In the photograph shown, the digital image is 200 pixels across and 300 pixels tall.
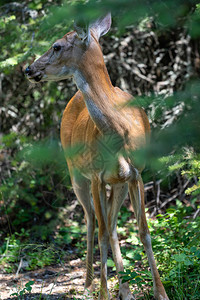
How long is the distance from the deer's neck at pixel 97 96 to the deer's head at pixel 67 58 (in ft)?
0.32

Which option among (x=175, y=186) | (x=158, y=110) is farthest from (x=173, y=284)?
(x=175, y=186)

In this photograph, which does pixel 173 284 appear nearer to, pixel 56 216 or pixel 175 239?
pixel 175 239

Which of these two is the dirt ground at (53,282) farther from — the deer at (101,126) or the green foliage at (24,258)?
the deer at (101,126)

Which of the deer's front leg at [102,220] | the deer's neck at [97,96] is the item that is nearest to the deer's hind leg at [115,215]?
the deer's front leg at [102,220]

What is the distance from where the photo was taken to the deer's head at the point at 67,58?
3605 mm

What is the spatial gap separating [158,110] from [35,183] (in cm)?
545

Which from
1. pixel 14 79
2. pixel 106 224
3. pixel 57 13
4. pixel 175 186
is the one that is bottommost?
pixel 175 186

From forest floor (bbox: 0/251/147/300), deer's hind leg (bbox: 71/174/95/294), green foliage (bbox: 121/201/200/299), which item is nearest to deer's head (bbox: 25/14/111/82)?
deer's hind leg (bbox: 71/174/95/294)

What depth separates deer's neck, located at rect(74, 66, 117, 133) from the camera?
352 cm

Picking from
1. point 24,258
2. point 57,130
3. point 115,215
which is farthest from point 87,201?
point 57,130

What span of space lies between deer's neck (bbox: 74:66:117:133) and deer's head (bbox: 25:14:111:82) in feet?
0.32

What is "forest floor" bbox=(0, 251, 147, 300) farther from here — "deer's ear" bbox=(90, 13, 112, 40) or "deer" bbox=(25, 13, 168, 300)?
"deer's ear" bbox=(90, 13, 112, 40)

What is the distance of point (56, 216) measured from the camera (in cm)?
659

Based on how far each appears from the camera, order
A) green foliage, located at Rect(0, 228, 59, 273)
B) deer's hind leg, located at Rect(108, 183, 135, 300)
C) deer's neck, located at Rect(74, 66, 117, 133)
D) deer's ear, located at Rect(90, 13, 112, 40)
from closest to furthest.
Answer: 1. deer's neck, located at Rect(74, 66, 117, 133)
2. deer's ear, located at Rect(90, 13, 112, 40)
3. deer's hind leg, located at Rect(108, 183, 135, 300)
4. green foliage, located at Rect(0, 228, 59, 273)
